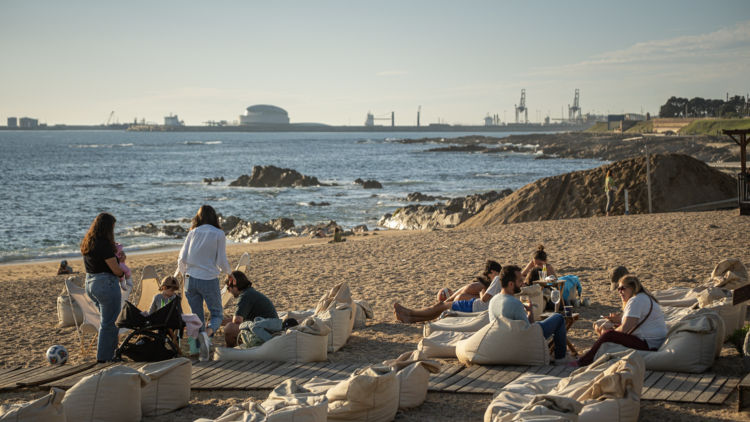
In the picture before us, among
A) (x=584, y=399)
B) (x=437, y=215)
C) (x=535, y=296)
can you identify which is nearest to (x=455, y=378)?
(x=584, y=399)

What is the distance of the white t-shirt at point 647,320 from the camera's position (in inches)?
190

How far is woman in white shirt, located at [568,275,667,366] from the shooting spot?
4.78 meters

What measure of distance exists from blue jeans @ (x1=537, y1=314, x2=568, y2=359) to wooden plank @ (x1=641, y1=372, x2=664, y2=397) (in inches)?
27.5

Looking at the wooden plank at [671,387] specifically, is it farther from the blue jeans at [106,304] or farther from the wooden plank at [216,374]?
the blue jeans at [106,304]

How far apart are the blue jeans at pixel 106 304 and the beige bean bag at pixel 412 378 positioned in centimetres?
262

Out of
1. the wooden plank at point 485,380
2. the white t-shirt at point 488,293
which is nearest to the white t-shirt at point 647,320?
the wooden plank at point 485,380

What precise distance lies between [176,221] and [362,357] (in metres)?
19.8

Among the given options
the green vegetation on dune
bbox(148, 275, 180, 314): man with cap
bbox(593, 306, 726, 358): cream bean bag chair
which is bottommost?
bbox(593, 306, 726, 358): cream bean bag chair

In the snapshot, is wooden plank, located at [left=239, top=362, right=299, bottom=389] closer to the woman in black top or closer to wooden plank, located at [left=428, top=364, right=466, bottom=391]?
wooden plank, located at [left=428, top=364, right=466, bottom=391]

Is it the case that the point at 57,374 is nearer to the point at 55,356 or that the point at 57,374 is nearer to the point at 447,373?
the point at 55,356

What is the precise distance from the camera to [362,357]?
5.62 meters

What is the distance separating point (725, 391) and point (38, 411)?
14.6 feet

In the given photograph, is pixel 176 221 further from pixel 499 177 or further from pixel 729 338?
pixel 499 177

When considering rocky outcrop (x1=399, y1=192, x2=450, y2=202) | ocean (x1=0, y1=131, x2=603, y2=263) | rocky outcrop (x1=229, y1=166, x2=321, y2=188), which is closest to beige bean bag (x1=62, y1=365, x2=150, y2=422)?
ocean (x1=0, y1=131, x2=603, y2=263)
